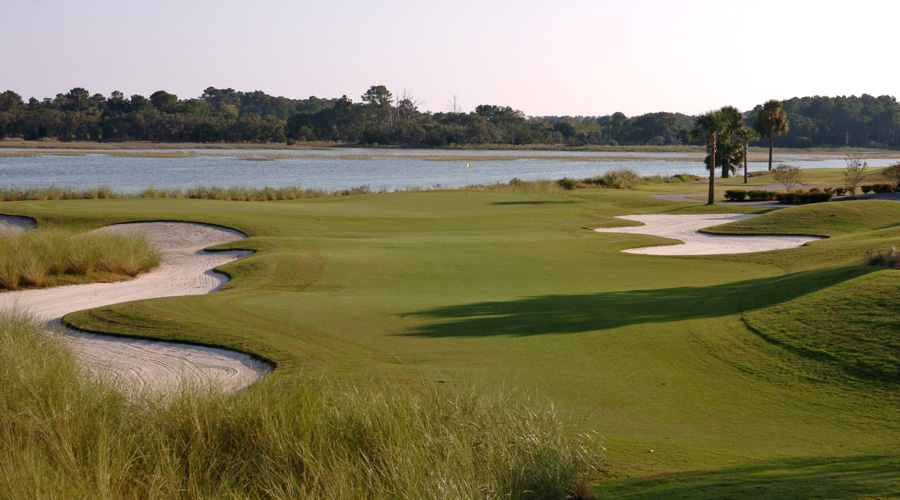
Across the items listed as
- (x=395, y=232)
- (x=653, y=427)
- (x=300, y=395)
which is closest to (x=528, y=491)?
(x=300, y=395)

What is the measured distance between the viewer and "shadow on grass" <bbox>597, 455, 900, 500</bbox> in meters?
5.65

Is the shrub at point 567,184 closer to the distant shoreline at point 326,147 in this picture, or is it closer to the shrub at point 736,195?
the shrub at point 736,195

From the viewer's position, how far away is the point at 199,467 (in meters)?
5.89

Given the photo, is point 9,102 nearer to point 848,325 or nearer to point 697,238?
point 697,238

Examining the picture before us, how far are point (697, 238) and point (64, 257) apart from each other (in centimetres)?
2128

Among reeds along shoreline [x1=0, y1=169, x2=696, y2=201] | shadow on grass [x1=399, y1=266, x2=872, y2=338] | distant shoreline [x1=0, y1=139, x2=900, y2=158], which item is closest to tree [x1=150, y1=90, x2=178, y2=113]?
distant shoreline [x1=0, y1=139, x2=900, y2=158]

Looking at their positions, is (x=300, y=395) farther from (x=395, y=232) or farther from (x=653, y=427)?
(x=395, y=232)

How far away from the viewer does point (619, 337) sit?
11875 mm

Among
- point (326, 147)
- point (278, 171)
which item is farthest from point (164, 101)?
point (278, 171)

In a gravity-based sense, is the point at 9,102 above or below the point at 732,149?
above

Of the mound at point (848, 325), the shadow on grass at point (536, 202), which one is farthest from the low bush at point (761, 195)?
the mound at point (848, 325)

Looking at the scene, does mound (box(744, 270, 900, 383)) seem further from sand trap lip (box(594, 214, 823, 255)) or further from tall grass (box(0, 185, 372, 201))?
tall grass (box(0, 185, 372, 201))

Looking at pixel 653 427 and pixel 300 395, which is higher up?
pixel 300 395

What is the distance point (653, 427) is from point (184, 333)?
8.02 meters
